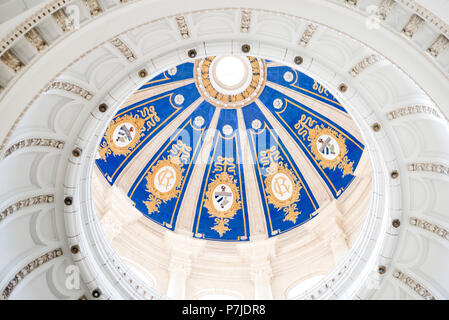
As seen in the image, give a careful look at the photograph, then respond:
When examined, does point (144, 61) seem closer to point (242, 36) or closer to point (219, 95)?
point (242, 36)

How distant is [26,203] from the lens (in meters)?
9.52

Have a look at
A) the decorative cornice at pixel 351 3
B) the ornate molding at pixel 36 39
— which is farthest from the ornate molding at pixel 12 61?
the decorative cornice at pixel 351 3

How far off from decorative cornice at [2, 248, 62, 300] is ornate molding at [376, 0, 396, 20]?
959 cm

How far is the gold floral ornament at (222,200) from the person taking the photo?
19016 millimetres

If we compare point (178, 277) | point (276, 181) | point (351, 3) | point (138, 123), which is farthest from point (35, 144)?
point (276, 181)

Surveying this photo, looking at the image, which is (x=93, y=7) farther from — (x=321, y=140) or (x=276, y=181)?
(x=276, y=181)

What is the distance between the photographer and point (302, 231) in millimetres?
17453

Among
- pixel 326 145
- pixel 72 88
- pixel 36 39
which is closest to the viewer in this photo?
pixel 36 39

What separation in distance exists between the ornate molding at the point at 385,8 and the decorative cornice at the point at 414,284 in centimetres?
757

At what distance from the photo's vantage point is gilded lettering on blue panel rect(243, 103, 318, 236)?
1831 centimetres

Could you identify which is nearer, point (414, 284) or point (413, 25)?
point (413, 25)

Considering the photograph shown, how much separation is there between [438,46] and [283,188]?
13.2 metres

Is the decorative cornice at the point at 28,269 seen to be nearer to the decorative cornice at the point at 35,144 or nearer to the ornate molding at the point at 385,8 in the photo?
the decorative cornice at the point at 35,144
